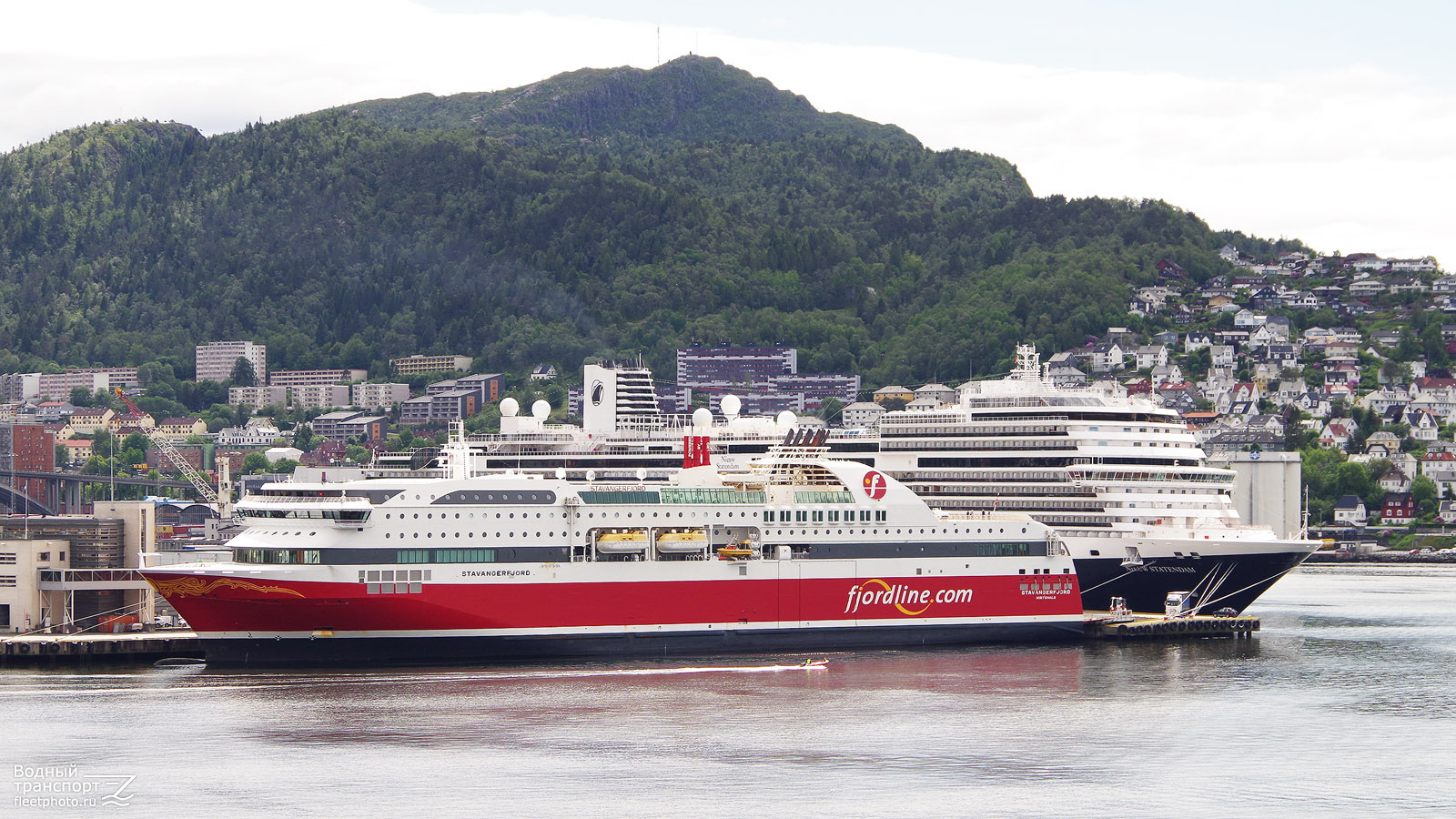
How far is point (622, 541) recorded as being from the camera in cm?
5072

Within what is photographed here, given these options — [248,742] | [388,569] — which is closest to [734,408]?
[388,569]

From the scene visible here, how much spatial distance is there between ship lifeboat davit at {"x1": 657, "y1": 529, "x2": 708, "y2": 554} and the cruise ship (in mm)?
6318

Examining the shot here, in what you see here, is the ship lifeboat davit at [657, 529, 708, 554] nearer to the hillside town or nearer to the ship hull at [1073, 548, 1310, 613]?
the ship hull at [1073, 548, 1310, 613]

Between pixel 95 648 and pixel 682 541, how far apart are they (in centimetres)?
1544

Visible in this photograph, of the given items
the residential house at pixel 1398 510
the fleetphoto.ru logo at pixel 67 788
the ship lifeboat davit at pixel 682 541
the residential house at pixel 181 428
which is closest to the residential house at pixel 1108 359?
the residential house at pixel 1398 510

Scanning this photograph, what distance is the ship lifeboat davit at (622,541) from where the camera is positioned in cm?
5053

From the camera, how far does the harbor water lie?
113ft

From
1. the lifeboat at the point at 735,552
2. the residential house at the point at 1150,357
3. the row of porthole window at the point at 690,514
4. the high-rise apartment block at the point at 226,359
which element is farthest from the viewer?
the high-rise apartment block at the point at 226,359

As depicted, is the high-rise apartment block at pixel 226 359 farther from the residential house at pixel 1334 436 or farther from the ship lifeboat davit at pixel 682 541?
the ship lifeboat davit at pixel 682 541

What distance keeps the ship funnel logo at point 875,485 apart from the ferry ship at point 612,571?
2.5 inches

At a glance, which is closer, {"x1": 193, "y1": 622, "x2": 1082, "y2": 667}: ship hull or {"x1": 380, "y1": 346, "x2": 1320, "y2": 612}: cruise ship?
{"x1": 193, "y1": 622, "x2": 1082, "y2": 667}: ship hull

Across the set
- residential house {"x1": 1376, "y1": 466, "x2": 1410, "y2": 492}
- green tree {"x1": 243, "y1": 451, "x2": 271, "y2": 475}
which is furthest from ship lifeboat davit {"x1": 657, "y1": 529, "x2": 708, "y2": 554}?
residential house {"x1": 1376, "y1": 466, "x2": 1410, "y2": 492}

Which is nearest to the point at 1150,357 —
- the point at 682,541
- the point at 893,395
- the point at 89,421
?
the point at 893,395

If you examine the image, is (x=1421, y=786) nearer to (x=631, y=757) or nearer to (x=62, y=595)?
(x=631, y=757)
